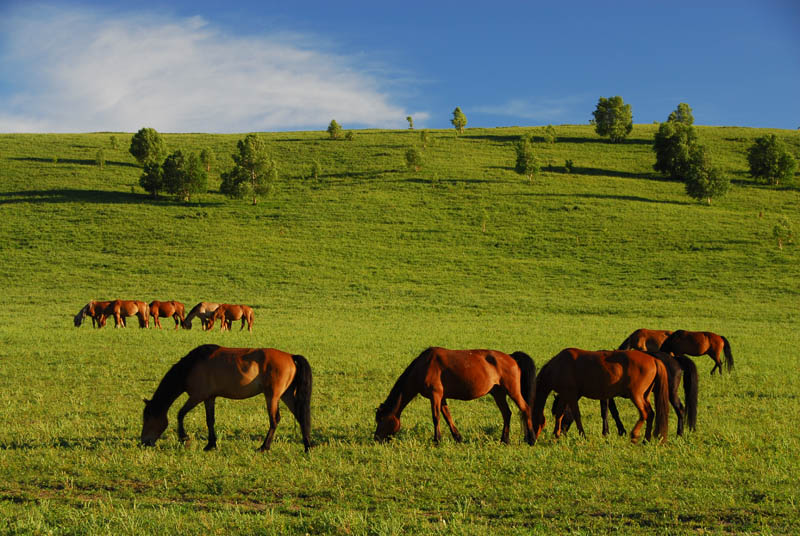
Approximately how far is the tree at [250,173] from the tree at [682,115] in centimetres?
8076

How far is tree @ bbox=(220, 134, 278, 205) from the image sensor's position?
66.8 m

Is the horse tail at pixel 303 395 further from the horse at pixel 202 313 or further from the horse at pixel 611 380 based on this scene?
the horse at pixel 202 313

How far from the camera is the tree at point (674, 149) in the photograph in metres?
79.7

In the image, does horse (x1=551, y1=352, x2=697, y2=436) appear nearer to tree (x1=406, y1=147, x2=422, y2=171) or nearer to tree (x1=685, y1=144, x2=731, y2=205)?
tree (x1=685, y1=144, x2=731, y2=205)

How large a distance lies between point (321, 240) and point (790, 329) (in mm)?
40100

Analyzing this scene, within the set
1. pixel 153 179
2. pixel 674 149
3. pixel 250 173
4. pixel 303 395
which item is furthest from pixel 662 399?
pixel 674 149

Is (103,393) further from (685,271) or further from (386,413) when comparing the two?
(685,271)

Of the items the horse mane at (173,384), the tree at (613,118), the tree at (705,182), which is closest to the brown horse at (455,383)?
the horse mane at (173,384)

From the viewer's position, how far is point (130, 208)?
2598 inches

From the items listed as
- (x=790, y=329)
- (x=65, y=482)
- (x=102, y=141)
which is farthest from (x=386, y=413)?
(x=102, y=141)

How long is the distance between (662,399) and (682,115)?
388ft

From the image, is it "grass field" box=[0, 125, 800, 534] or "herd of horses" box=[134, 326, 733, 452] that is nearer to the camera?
"grass field" box=[0, 125, 800, 534]

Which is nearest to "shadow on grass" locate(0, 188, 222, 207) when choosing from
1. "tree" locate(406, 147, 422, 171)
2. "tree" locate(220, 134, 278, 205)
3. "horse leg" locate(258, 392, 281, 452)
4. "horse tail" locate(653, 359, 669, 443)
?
"tree" locate(220, 134, 278, 205)

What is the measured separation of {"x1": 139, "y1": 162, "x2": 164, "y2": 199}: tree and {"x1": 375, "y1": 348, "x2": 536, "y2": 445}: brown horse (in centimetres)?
6576
